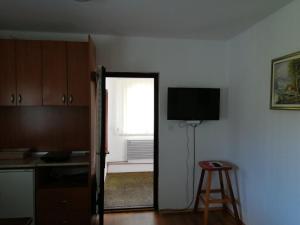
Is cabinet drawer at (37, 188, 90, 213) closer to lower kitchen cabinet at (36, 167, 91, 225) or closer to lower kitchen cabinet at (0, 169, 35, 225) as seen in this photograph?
lower kitchen cabinet at (36, 167, 91, 225)

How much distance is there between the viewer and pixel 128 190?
4039 millimetres

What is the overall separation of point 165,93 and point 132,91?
191 cm

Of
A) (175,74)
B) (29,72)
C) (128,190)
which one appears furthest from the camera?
(128,190)

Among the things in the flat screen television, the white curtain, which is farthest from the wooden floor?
the white curtain

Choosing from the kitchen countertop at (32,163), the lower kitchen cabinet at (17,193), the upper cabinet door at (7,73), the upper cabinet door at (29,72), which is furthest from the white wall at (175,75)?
the lower kitchen cabinet at (17,193)

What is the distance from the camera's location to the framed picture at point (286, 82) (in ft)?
6.62

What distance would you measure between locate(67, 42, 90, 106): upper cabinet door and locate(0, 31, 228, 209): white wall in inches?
17.7

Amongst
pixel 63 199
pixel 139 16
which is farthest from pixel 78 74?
pixel 63 199

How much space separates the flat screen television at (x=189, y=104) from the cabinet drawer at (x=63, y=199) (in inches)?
57.1

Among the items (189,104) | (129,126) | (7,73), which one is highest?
(7,73)

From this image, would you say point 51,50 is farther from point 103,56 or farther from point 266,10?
point 266,10

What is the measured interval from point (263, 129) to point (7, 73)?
2932mm

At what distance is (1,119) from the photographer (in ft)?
9.70

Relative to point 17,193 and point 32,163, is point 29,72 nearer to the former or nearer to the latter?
point 32,163
